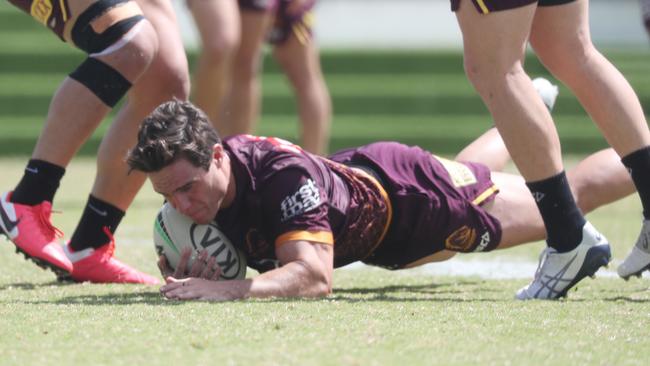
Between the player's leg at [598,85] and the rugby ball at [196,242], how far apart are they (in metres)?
1.22

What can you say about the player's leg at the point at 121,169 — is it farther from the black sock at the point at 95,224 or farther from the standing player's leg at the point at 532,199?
the standing player's leg at the point at 532,199

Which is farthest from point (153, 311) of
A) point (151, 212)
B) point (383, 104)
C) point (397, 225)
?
point (383, 104)

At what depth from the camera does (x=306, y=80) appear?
26.5ft

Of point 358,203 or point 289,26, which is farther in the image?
point 289,26

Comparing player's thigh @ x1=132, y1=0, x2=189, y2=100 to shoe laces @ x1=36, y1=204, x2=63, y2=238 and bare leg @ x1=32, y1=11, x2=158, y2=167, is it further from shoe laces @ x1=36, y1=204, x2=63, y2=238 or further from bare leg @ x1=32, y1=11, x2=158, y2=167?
shoe laces @ x1=36, y1=204, x2=63, y2=238

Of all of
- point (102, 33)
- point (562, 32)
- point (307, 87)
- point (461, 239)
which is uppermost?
point (562, 32)

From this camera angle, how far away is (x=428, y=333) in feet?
10.2

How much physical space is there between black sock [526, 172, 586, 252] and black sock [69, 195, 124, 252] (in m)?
1.57

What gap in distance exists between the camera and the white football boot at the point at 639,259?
399 cm

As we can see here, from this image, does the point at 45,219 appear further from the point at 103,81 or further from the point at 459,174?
the point at 459,174

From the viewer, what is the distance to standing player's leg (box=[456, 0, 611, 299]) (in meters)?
3.68

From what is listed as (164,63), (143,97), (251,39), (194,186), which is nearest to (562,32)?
(194,186)

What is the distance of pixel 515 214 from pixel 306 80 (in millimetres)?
3867

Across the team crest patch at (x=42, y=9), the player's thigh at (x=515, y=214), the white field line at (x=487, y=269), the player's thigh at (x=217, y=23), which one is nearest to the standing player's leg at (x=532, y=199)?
the player's thigh at (x=515, y=214)
